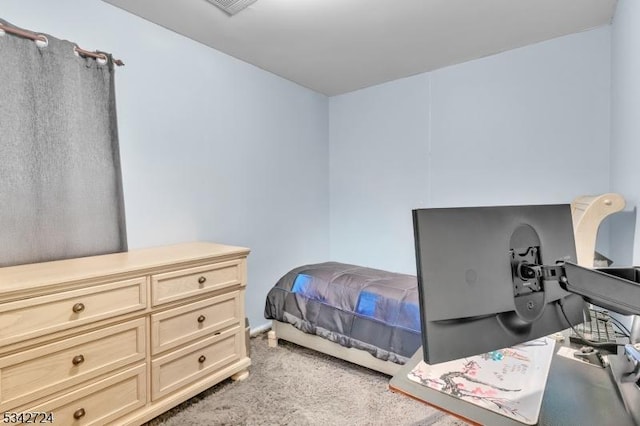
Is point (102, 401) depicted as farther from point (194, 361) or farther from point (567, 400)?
point (567, 400)

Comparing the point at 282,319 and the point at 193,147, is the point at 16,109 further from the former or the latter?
the point at 282,319

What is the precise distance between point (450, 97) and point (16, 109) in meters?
3.12

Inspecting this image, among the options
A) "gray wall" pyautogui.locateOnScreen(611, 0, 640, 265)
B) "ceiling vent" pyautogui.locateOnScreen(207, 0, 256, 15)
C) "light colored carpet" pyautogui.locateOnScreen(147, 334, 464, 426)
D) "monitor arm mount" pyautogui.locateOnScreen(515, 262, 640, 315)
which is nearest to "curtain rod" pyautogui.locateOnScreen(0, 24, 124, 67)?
"ceiling vent" pyautogui.locateOnScreen(207, 0, 256, 15)

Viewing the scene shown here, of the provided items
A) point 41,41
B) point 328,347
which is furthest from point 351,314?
point 41,41

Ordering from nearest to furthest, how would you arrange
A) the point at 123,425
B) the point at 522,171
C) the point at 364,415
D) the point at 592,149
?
the point at 123,425 → the point at 364,415 → the point at 592,149 → the point at 522,171

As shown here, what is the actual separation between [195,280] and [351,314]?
1.04 metres

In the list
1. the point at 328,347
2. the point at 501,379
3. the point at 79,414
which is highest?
the point at 501,379

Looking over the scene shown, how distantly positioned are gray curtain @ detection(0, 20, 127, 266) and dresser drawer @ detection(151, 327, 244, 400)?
2.53 ft

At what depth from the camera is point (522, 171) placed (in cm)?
263

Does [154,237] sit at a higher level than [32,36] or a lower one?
lower

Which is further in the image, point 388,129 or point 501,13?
point 388,129

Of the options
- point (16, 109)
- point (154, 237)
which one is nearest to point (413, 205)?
point (154, 237)

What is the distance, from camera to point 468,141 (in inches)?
113

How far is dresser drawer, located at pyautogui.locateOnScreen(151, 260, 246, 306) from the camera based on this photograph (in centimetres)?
167
